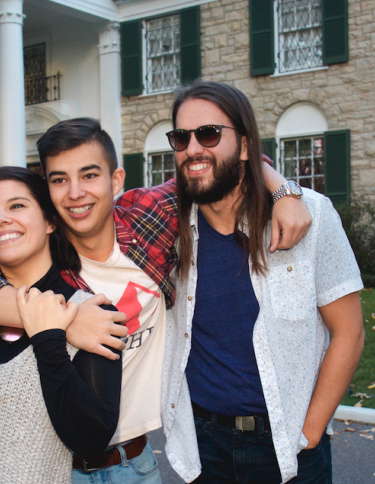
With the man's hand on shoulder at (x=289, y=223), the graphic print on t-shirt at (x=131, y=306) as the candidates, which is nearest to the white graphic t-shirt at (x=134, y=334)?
the graphic print on t-shirt at (x=131, y=306)

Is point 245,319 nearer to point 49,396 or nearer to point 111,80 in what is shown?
point 49,396

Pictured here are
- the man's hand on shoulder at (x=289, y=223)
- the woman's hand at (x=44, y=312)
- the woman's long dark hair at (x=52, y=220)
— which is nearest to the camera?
the woman's hand at (x=44, y=312)

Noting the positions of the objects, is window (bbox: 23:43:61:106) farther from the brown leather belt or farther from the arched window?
the brown leather belt

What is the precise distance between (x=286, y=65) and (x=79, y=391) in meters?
12.1

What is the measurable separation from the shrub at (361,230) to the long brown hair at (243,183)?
8.94 meters

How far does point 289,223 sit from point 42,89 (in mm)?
15083

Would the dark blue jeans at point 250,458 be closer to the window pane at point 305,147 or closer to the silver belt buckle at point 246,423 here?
the silver belt buckle at point 246,423

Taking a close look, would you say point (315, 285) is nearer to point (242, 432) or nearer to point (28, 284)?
point (242, 432)

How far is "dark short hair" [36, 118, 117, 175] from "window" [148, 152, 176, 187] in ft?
39.2

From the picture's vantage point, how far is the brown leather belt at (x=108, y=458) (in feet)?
6.95

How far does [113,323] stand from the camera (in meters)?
1.80

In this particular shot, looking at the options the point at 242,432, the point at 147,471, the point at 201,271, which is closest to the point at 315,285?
the point at 201,271

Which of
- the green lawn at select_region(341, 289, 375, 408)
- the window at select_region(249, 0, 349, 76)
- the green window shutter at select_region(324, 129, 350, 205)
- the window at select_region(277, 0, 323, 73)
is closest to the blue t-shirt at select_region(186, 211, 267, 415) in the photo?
the green lawn at select_region(341, 289, 375, 408)

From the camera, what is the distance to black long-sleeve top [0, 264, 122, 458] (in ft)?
5.22
